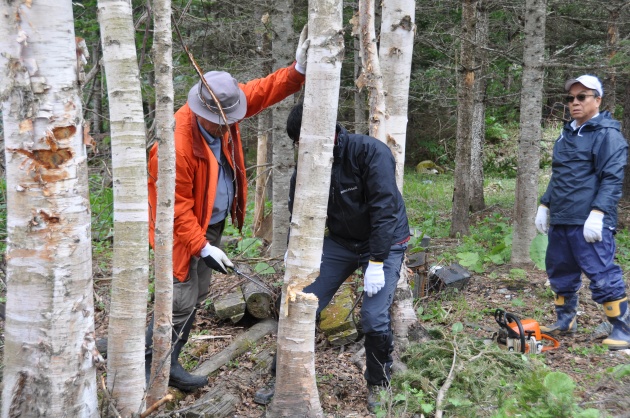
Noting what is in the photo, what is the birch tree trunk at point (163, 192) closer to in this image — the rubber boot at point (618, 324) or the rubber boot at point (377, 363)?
the rubber boot at point (377, 363)

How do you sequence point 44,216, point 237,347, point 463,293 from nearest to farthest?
point 44,216 < point 237,347 < point 463,293

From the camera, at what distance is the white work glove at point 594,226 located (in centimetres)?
455

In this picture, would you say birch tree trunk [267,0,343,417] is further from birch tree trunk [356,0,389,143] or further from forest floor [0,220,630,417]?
birch tree trunk [356,0,389,143]

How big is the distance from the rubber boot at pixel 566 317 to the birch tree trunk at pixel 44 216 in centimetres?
429

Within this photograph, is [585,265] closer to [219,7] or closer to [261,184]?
[261,184]

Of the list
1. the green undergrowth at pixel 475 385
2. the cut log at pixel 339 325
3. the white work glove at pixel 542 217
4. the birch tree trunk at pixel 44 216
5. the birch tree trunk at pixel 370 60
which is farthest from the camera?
the white work glove at pixel 542 217

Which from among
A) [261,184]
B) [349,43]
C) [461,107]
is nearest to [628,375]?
[461,107]

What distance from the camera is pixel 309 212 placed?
126 inches

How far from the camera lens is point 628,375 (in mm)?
3746

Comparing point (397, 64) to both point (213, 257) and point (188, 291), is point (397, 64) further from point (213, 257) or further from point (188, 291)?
point (188, 291)

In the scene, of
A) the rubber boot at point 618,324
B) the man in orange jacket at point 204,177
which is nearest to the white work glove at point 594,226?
the rubber boot at point 618,324

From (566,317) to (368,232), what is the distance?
2519mm

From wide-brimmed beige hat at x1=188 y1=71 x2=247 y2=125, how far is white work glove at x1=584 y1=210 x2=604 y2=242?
3063 mm

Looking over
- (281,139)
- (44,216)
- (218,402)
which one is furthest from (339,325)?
(44,216)
